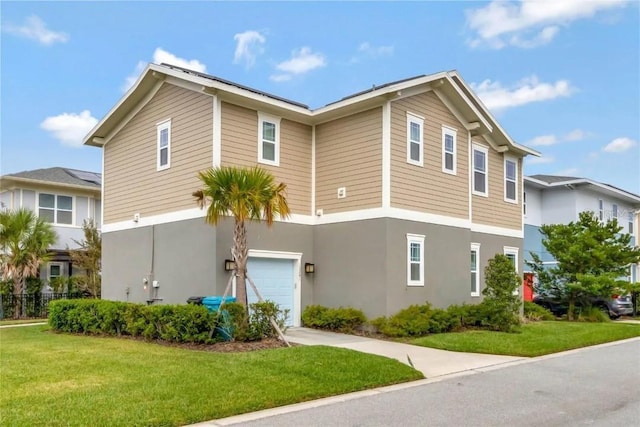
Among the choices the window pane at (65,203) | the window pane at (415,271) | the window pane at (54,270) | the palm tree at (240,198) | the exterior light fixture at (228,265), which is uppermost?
the window pane at (65,203)

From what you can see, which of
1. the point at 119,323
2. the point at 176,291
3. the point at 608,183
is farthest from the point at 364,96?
the point at 608,183

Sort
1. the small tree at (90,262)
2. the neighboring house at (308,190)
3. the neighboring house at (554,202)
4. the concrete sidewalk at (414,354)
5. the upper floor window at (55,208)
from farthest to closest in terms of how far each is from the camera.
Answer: the neighboring house at (554,202) → the upper floor window at (55,208) → the small tree at (90,262) → the neighboring house at (308,190) → the concrete sidewalk at (414,354)

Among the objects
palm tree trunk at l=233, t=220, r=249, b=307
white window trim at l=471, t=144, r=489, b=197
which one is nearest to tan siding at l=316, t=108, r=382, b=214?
palm tree trunk at l=233, t=220, r=249, b=307

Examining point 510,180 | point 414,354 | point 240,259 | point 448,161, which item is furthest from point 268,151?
point 510,180

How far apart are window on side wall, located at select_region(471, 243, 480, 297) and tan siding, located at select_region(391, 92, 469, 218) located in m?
1.76

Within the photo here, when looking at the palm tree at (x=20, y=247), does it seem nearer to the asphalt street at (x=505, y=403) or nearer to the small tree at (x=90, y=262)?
the small tree at (x=90, y=262)

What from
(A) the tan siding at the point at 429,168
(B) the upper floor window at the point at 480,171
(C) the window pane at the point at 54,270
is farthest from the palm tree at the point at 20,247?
(B) the upper floor window at the point at 480,171

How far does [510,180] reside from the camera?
21.6m

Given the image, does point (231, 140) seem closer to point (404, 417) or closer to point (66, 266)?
point (404, 417)

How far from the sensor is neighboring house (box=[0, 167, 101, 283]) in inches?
975

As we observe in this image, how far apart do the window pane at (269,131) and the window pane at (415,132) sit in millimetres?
3914

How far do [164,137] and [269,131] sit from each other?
3.22 m

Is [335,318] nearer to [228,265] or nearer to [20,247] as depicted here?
[228,265]

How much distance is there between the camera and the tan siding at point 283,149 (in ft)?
49.4
